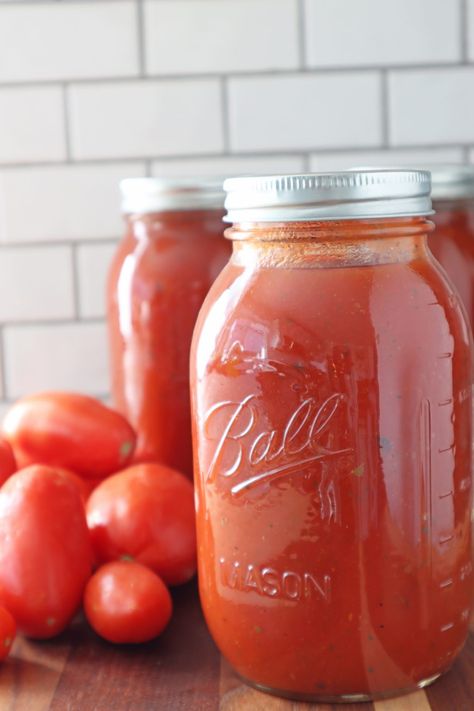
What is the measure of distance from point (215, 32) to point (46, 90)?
22 centimetres

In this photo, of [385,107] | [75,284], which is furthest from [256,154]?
[75,284]

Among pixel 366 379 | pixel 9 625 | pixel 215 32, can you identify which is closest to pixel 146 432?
pixel 9 625

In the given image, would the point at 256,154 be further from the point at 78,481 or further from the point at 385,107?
the point at 78,481

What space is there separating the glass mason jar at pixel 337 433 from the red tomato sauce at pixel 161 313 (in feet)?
0.83

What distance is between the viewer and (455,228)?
91 cm

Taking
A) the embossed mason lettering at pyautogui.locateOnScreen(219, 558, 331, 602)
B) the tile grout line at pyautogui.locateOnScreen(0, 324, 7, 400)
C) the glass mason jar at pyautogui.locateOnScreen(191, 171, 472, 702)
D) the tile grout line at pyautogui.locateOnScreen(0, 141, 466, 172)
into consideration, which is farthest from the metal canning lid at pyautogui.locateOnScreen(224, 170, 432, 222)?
the tile grout line at pyautogui.locateOnScreen(0, 324, 7, 400)

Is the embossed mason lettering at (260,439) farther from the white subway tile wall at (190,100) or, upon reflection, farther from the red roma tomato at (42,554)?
the white subway tile wall at (190,100)

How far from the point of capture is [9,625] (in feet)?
2.36

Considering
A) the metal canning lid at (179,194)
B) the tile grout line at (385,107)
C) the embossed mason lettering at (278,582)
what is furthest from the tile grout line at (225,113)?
the embossed mason lettering at (278,582)

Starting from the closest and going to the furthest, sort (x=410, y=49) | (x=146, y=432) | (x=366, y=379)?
1. (x=366, y=379)
2. (x=146, y=432)
3. (x=410, y=49)

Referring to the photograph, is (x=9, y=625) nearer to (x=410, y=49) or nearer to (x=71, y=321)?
(x=71, y=321)

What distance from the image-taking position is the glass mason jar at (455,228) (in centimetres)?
89

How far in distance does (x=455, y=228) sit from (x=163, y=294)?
0.91ft

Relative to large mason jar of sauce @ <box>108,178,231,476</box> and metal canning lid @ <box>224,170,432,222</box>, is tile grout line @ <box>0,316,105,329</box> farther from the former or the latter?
metal canning lid @ <box>224,170,432,222</box>
